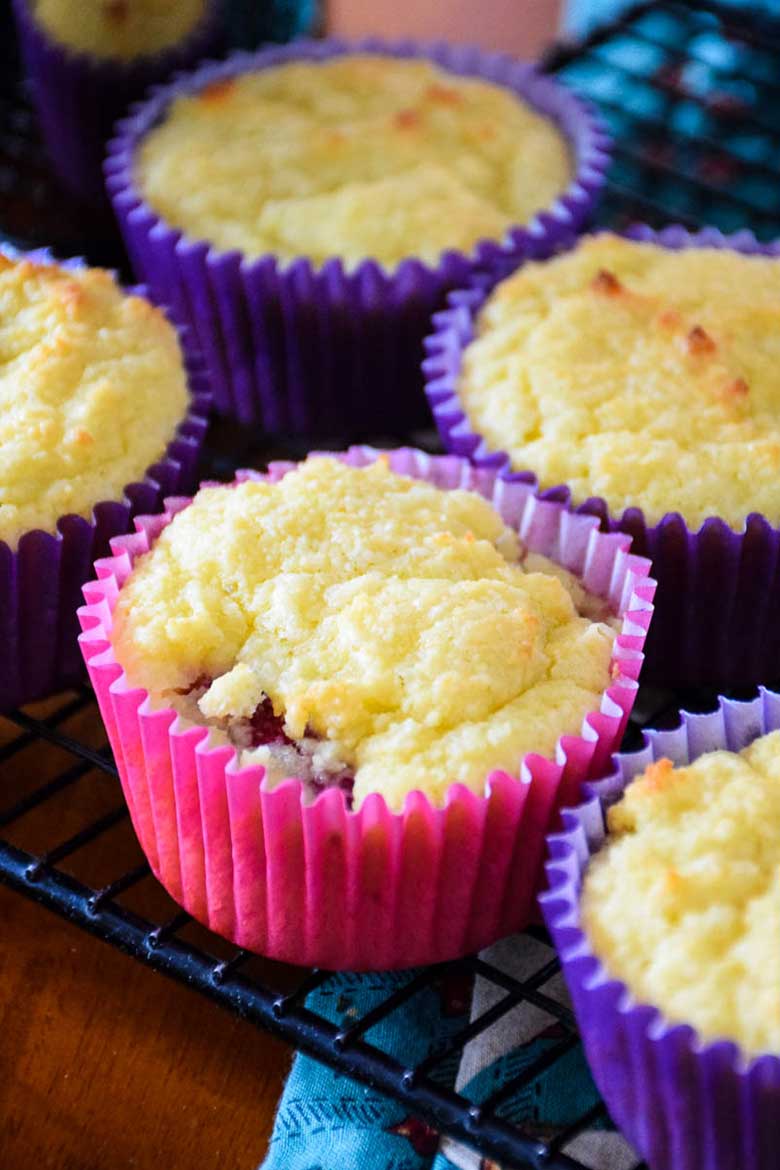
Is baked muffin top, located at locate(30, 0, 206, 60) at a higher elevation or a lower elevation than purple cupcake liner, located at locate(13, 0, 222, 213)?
higher

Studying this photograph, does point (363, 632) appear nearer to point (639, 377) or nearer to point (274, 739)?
point (274, 739)

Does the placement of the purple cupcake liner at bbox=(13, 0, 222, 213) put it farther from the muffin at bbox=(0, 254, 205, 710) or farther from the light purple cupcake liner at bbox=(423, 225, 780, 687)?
the light purple cupcake liner at bbox=(423, 225, 780, 687)

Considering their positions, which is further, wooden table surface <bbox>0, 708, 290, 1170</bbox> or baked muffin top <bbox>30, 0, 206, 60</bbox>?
baked muffin top <bbox>30, 0, 206, 60</bbox>

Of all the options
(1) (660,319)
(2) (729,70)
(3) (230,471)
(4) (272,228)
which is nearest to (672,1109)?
(1) (660,319)

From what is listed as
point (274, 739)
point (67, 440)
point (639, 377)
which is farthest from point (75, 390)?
point (639, 377)

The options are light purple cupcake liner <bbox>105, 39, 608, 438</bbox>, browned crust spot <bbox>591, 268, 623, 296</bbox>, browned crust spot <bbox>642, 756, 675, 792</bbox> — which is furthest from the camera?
light purple cupcake liner <bbox>105, 39, 608, 438</bbox>

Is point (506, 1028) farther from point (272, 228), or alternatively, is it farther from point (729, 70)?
point (729, 70)

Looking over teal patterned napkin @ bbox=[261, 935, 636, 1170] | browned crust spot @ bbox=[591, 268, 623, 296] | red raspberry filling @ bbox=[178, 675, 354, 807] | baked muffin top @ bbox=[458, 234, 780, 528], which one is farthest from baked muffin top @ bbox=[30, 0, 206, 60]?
teal patterned napkin @ bbox=[261, 935, 636, 1170]
